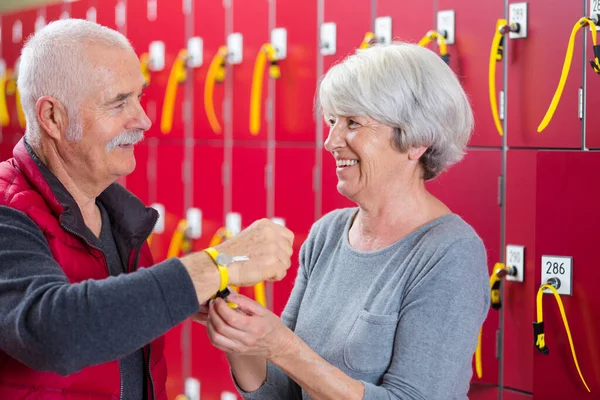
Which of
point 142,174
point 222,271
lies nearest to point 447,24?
point 222,271

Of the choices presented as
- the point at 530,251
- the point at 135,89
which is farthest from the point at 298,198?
the point at 135,89

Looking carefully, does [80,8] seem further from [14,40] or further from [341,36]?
[341,36]

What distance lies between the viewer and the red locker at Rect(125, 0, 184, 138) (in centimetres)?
398

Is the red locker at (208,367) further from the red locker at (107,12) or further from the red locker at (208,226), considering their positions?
the red locker at (107,12)

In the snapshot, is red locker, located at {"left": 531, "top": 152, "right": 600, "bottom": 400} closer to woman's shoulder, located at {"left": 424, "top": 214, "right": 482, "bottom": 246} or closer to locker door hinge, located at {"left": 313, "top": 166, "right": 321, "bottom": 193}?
woman's shoulder, located at {"left": 424, "top": 214, "right": 482, "bottom": 246}

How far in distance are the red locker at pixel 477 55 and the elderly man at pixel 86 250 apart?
147 cm

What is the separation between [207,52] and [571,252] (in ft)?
7.02

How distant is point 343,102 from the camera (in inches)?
71.5

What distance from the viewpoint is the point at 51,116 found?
5.09ft

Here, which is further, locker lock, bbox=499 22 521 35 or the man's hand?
locker lock, bbox=499 22 521 35

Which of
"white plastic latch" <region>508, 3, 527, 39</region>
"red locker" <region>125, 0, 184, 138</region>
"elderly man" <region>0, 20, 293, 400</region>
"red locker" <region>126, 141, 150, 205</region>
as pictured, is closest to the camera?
"elderly man" <region>0, 20, 293, 400</region>

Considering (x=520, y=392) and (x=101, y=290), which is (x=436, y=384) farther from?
(x=520, y=392)

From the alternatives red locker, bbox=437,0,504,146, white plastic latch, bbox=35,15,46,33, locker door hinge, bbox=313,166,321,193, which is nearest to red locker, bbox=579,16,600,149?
red locker, bbox=437,0,504,146

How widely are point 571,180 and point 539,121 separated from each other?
0.44 m
